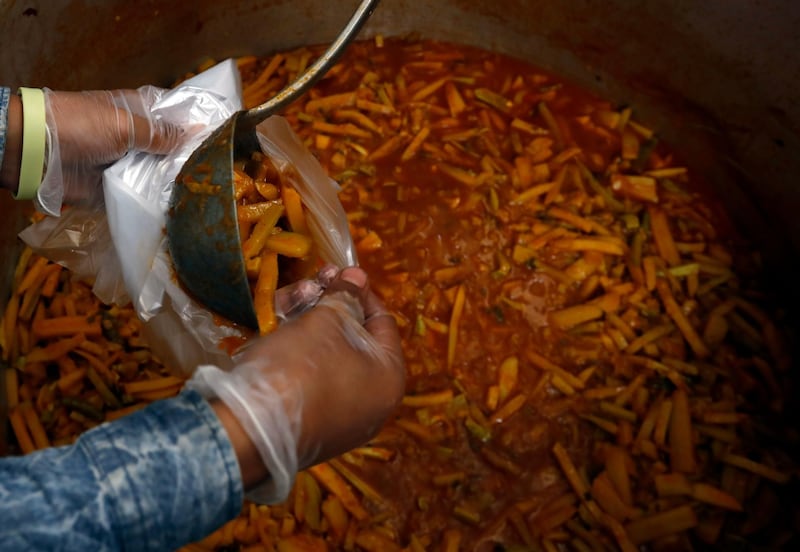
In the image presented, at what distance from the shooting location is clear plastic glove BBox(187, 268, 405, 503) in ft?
3.35

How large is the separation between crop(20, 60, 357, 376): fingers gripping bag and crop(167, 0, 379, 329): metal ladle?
0.32 feet

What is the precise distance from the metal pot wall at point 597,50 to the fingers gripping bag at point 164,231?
1.85ft

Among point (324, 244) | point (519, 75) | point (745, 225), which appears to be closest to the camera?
point (324, 244)

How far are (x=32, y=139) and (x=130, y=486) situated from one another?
89 centimetres

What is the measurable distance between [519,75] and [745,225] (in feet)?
3.62

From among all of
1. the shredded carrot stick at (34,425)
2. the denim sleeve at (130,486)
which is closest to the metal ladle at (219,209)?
the denim sleeve at (130,486)

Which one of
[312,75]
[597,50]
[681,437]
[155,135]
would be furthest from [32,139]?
[597,50]

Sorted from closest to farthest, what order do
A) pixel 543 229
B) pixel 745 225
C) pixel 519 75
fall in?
pixel 543 229, pixel 745 225, pixel 519 75

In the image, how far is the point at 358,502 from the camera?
6.56 ft

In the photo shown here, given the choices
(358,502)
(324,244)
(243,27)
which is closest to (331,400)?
(324,244)

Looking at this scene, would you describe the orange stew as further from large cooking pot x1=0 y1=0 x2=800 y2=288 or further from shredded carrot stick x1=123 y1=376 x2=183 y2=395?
large cooking pot x1=0 y1=0 x2=800 y2=288

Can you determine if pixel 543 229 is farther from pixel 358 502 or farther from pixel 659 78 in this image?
pixel 358 502

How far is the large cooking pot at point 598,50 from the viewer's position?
7.20ft

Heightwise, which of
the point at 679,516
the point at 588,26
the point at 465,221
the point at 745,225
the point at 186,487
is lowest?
→ the point at 679,516
